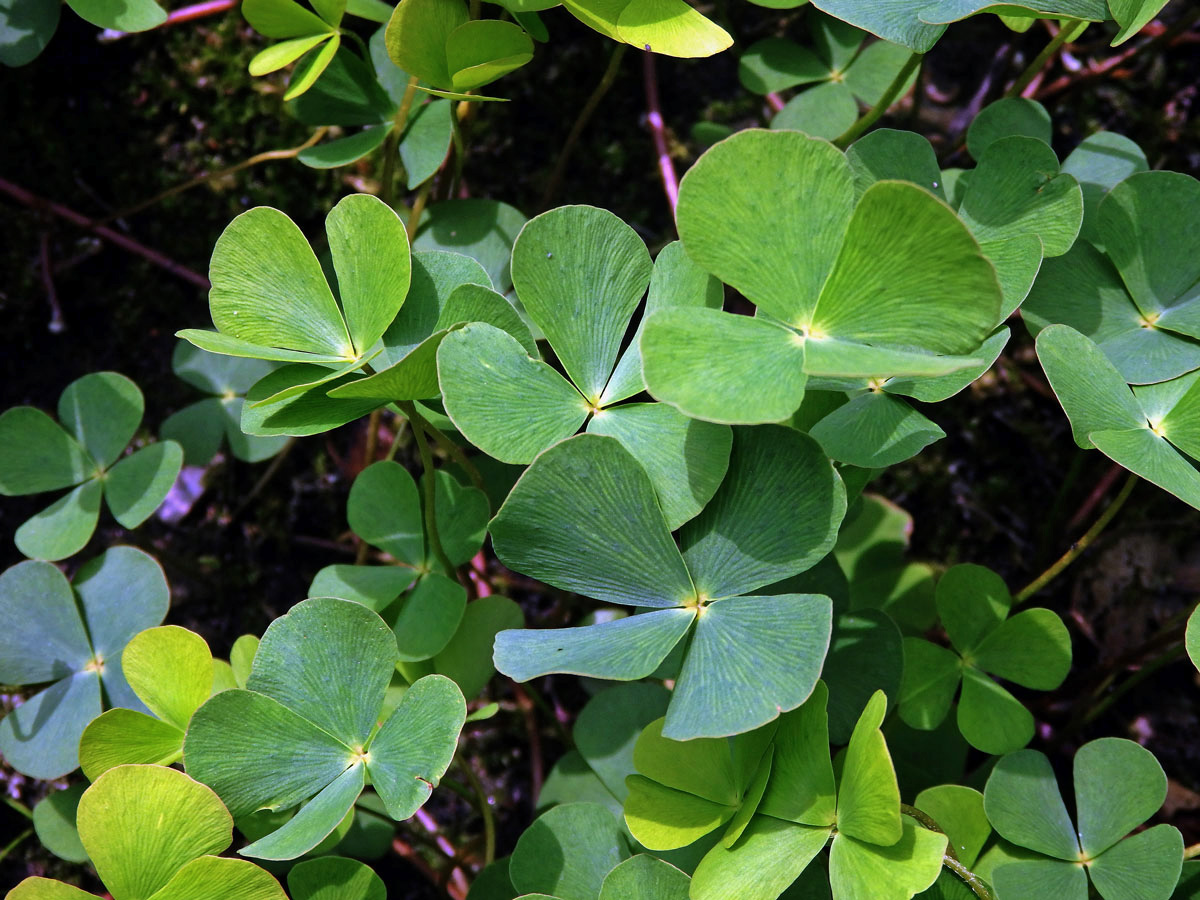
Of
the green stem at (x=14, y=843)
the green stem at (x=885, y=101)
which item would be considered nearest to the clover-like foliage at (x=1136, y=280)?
the green stem at (x=885, y=101)

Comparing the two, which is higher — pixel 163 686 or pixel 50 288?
pixel 50 288

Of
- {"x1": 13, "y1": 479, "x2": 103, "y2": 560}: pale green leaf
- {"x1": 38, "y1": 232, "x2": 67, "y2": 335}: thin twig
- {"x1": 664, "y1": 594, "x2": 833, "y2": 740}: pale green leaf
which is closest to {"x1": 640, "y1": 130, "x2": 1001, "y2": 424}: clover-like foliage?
{"x1": 664, "y1": 594, "x2": 833, "y2": 740}: pale green leaf

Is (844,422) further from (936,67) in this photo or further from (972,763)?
(936,67)

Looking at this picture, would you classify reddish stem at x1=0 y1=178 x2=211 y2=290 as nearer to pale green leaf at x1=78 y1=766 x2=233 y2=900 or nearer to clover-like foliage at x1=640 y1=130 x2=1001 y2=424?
pale green leaf at x1=78 y1=766 x2=233 y2=900

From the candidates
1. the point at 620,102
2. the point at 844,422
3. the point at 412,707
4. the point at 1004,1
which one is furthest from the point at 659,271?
the point at 620,102

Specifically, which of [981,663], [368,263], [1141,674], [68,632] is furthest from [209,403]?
[1141,674]

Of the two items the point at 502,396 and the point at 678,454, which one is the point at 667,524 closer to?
the point at 678,454
